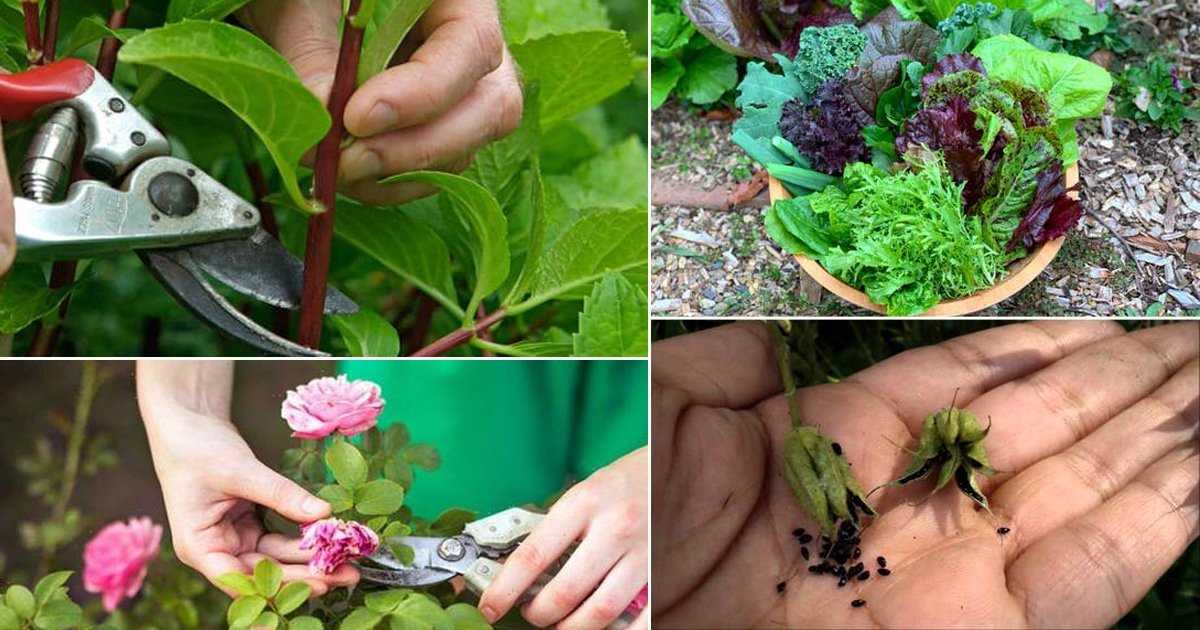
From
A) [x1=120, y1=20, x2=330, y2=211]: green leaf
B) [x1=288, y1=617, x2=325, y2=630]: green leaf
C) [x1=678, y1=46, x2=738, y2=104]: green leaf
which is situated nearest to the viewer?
[x1=120, y1=20, x2=330, y2=211]: green leaf

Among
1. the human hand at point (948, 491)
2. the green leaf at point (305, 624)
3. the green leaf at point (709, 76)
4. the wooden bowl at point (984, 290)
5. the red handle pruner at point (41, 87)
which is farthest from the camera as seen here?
the green leaf at point (709, 76)

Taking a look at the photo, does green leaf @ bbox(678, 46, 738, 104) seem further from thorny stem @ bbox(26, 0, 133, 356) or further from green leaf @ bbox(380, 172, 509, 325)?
thorny stem @ bbox(26, 0, 133, 356)

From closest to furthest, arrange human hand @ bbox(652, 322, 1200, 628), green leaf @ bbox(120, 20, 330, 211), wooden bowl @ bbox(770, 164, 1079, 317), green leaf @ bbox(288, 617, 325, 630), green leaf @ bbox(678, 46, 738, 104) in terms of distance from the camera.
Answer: green leaf @ bbox(120, 20, 330, 211) < green leaf @ bbox(288, 617, 325, 630) < human hand @ bbox(652, 322, 1200, 628) < wooden bowl @ bbox(770, 164, 1079, 317) < green leaf @ bbox(678, 46, 738, 104)

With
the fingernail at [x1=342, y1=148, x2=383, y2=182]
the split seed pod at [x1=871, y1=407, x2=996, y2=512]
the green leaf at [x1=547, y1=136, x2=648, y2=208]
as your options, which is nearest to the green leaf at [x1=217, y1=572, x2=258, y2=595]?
the fingernail at [x1=342, y1=148, x2=383, y2=182]

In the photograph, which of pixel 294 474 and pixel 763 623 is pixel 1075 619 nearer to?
pixel 763 623

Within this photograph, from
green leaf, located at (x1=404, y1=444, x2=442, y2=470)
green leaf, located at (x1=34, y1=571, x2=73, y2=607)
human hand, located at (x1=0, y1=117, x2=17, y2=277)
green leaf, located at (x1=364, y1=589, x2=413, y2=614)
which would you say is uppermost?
human hand, located at (x1=0, y1=117, x2=17, y2=277)

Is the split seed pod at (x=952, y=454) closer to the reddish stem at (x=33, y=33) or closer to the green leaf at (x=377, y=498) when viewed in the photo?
the green leaf at (x=377, y=498)

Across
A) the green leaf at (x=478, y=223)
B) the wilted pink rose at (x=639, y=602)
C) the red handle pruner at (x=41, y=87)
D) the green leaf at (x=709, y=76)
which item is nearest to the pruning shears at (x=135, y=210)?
the red handle pruner at (x=41, y=87)

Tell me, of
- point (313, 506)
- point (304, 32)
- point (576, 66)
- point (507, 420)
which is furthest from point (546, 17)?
point (313, 506)
